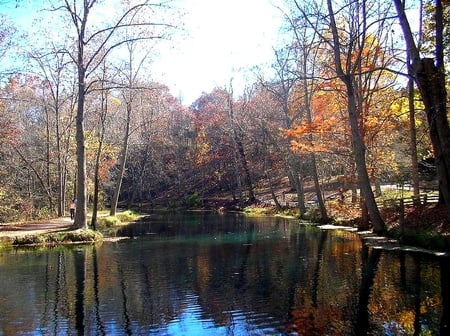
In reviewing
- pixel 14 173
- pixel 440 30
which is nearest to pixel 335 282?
pixel 440 30

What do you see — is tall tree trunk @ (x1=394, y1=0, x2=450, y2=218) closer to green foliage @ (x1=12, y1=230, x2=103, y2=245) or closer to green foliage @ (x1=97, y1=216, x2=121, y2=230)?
green foliage @ (x1=12, y1=230, x2=103, y2=245)

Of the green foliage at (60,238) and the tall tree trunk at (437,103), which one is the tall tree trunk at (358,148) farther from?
the green foliage at (60,238)

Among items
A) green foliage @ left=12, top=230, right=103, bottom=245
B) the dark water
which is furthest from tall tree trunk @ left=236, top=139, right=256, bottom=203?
the dark water

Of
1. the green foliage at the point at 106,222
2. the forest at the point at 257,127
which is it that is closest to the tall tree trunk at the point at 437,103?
the forest at the point at 257,127

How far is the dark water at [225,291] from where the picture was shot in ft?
25.9

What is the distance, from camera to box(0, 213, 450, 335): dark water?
25.9 feet

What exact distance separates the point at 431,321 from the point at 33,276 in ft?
33.3

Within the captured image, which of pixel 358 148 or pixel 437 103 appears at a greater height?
pixel 437 103

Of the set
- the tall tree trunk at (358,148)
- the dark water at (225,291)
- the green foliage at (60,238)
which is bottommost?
the dark water at (225,291)

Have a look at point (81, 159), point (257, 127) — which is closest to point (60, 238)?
point (81, 159)

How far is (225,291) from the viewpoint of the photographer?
10.5 metres

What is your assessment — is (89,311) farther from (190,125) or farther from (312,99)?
(190,125)

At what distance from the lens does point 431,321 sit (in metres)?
7.76

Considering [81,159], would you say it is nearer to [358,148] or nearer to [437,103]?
[358,148]
